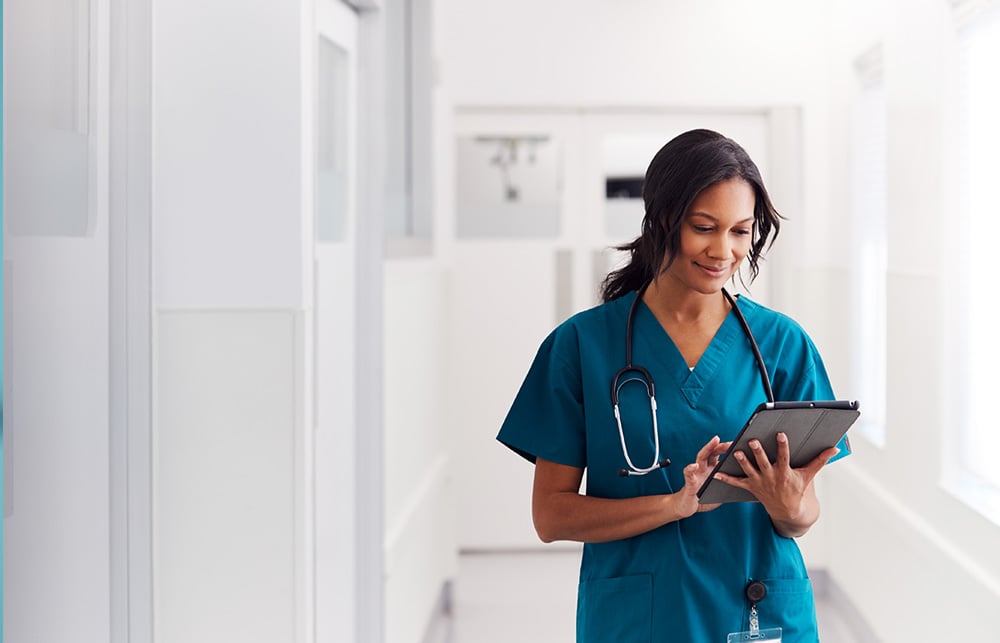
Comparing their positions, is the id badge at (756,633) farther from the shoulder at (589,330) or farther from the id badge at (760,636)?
the shoulder at (589,330)

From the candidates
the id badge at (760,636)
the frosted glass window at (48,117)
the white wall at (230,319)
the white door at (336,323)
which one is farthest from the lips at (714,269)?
the white door at (336,323)

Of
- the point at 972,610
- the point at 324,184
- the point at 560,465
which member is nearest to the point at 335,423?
the point at 324,184

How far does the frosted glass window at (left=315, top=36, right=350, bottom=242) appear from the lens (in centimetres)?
240

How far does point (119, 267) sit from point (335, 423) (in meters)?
0.81

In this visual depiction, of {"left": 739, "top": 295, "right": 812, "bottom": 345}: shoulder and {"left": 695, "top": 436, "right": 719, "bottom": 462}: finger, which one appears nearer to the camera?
{"left": 695, "top": 436, "right": 719, "bottom": 462}: finger

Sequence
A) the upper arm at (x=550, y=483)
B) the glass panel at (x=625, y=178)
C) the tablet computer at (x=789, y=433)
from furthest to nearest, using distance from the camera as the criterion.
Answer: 1. the glass panel at (x=625, y=178)
2. the upper arm at (x=550, y=483)
3. the tablet computer at (x=789, y=433)

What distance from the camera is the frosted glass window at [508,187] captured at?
4.82m

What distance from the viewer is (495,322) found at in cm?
487

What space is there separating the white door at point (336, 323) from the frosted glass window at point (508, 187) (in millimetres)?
2158

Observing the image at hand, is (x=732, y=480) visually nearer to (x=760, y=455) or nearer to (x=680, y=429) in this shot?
(x=760, y=455)

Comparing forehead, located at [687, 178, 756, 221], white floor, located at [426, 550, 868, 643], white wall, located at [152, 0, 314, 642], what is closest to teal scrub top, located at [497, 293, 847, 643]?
forehead, located at [687, 178, 756, 221]

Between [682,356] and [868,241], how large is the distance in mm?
2856

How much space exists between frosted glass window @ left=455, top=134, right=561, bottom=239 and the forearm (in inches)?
136

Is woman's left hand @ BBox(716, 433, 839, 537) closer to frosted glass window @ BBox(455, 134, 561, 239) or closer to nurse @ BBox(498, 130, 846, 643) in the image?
nurse @ BBox(498, 130, 846, 643)
